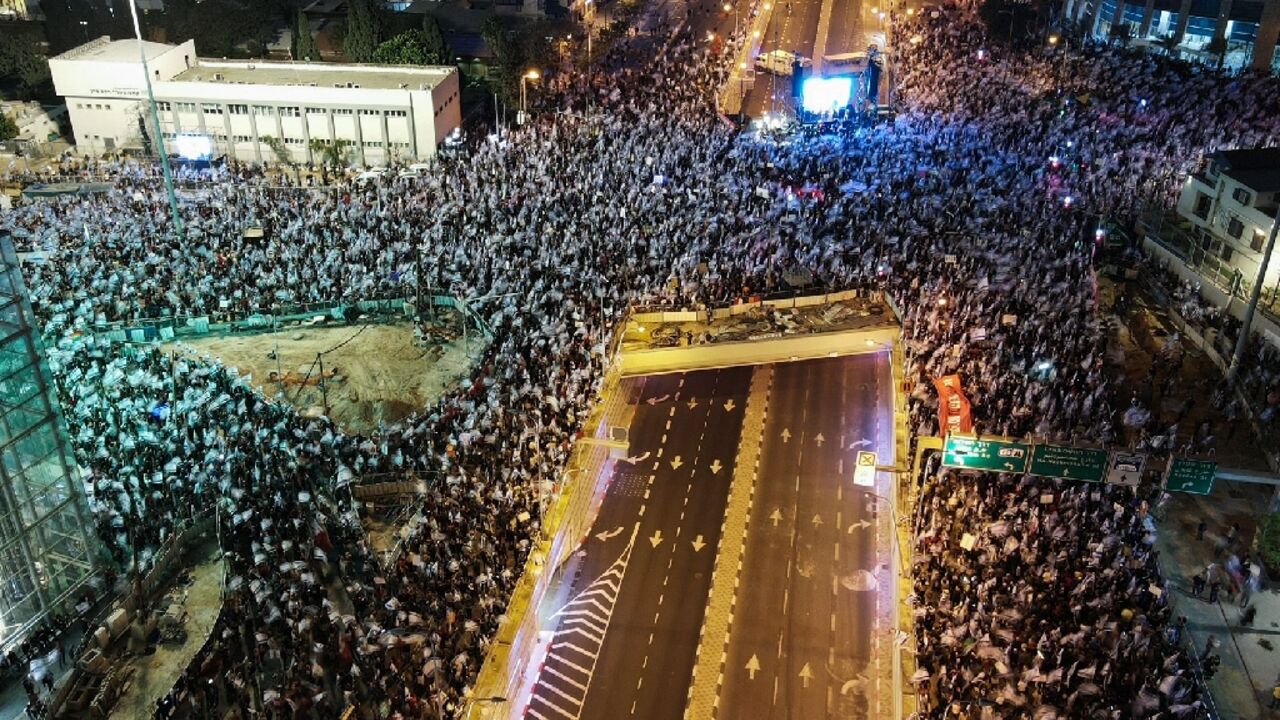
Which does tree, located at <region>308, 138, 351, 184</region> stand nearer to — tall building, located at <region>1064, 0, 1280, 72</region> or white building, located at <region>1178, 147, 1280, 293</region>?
white building, located at <region>1178, 147, 1280, 293</region>

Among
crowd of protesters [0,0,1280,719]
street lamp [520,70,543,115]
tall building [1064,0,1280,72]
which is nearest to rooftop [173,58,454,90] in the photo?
street lamp [520,70,543,115]

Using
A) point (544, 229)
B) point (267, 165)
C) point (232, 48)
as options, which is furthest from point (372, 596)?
point (232, 48)

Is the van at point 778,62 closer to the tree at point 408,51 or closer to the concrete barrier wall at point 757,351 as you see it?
the tree at point 408,51

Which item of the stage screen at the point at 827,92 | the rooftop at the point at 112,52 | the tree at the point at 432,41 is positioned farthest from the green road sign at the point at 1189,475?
the rooftop at the point at 112,52

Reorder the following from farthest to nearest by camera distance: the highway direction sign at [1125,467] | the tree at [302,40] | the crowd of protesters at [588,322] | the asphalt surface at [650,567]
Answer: the tree at [302,40] → the asphalt surface at [650,567] → the crowd of protesters at [588,322] → the highway direction sign at [1125,467]

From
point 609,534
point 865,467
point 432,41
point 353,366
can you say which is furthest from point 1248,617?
point 432,41

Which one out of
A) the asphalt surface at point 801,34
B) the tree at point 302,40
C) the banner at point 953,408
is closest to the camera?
the banner at point 953,408

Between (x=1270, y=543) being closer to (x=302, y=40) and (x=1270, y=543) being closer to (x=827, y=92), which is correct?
Answer: (x=827, y=92)

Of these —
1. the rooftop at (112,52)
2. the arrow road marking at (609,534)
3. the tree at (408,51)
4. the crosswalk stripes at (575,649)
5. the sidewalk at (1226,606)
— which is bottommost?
the crosswalk stripes at (575,649)
